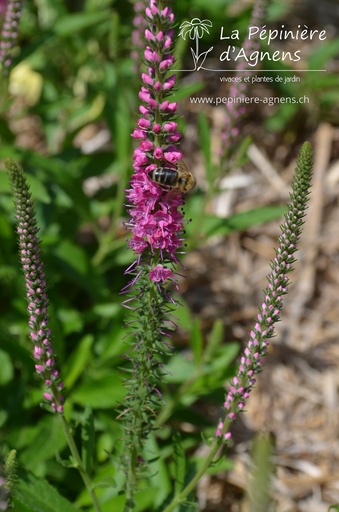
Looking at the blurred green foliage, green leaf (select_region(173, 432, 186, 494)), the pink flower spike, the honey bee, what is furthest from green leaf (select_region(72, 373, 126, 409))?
the honey bee

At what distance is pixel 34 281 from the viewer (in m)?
2.71

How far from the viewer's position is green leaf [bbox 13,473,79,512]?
3.29m

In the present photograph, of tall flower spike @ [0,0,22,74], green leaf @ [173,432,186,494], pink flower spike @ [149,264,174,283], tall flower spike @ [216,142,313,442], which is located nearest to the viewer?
tall flower spike @ [216,142,313,442]

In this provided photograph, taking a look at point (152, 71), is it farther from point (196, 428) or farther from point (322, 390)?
point (322, 390)

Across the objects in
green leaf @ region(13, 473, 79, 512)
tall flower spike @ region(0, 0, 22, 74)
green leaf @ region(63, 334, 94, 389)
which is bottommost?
green leaf @ region(13, 473, 79, 512)

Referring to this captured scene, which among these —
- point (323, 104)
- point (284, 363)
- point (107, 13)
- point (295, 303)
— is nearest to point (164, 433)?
point (284, 363)

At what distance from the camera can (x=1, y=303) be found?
550 centimetres

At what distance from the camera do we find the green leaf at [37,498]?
3.29 m

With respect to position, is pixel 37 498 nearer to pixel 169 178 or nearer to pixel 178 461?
pixel 178 461

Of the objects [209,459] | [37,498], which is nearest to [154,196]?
[209,459]

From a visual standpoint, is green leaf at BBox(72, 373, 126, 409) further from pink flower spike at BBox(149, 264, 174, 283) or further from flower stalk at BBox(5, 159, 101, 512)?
pink flower spike at BBox(149, 264, 174, 283)

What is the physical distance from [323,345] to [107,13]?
325 cm

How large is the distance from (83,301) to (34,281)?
126 inches

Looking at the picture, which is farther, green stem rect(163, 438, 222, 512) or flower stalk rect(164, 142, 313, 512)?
green stem rect(163, 438, 222, 512)
